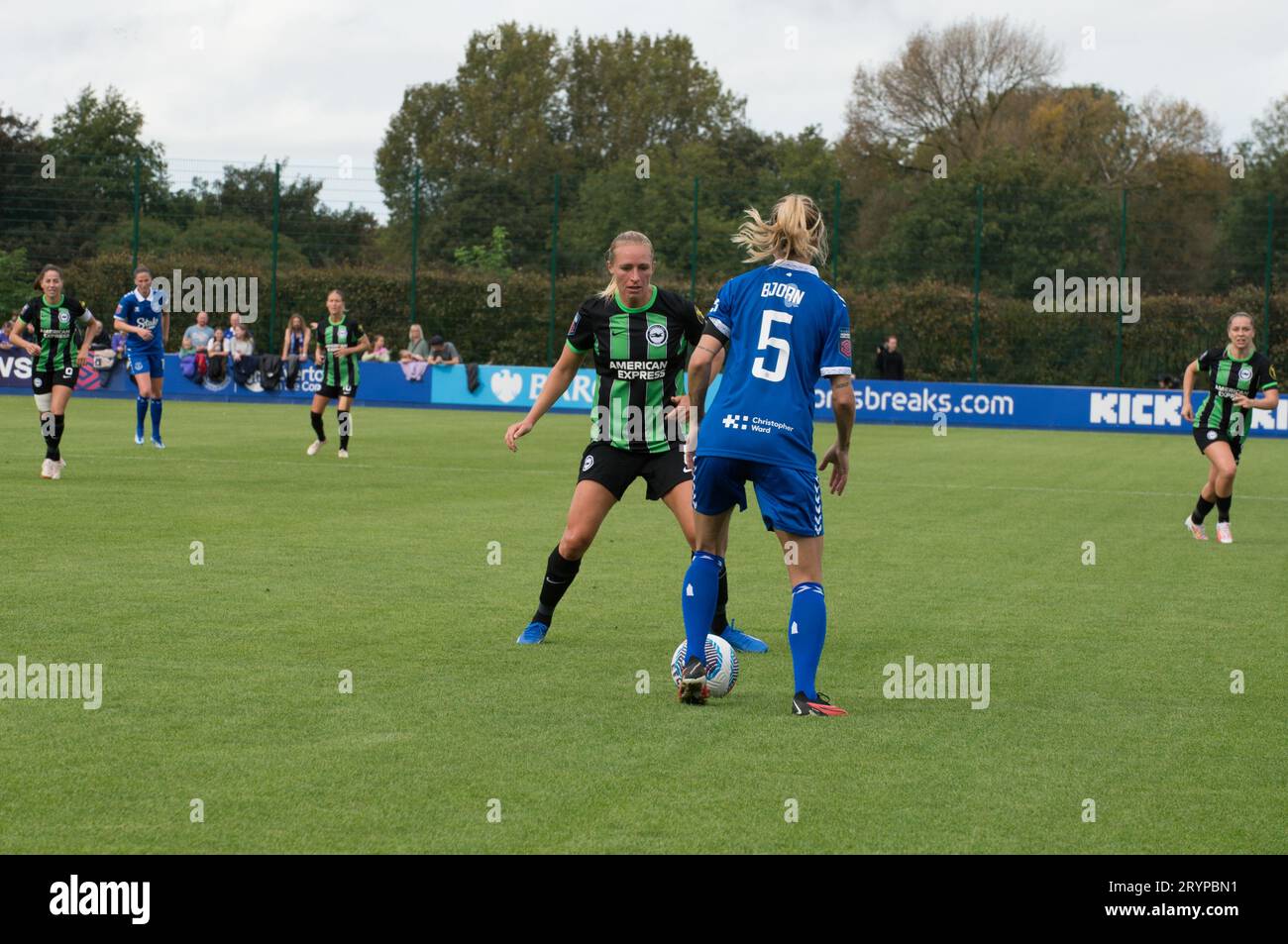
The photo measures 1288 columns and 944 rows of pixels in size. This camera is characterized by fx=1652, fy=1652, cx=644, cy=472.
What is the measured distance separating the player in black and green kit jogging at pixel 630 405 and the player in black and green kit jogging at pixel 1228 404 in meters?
7.68

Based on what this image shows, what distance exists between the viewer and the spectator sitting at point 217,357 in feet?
118

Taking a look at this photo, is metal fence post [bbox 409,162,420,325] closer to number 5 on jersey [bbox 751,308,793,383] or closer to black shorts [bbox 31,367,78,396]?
black shorts [bbox 31,367,78,396]

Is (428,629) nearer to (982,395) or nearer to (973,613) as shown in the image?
(973,613)

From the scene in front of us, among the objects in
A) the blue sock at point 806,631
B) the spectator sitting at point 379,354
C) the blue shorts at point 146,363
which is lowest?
the blue sock at point 806,631

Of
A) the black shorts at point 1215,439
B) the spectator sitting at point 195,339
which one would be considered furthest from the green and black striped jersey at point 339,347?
the spectator sitting at point 195,339

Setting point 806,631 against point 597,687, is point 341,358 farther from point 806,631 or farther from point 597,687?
point 806,631

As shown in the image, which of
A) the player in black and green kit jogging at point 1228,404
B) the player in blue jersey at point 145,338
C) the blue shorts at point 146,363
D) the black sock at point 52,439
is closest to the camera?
the player in black and green kit jogging at point 1228,404

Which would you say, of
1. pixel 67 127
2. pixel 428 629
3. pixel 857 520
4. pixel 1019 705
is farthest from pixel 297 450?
pixel 67 127

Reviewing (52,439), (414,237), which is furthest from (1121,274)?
(52,439)

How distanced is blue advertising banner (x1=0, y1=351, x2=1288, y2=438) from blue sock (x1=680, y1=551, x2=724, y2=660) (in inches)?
1109

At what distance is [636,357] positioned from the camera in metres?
8.51

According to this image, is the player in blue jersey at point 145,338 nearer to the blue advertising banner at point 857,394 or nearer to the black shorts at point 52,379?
the black shorts at point 52,379

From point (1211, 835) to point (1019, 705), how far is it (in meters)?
2.03

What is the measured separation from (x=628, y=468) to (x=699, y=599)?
1603mm
